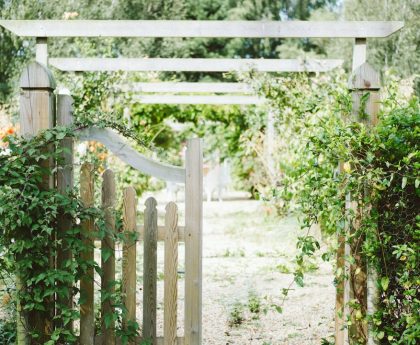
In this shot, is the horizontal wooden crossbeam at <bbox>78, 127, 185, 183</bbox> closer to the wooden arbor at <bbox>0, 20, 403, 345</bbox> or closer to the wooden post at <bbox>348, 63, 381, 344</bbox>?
the wooden post at <bbox>348, 63, 381, 344</bbox>

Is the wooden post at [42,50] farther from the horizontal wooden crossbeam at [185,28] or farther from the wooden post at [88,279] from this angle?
the wooden post at [88,279]

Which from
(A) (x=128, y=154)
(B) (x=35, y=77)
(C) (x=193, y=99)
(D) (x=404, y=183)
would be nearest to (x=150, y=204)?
(A) (x=128, y=154)

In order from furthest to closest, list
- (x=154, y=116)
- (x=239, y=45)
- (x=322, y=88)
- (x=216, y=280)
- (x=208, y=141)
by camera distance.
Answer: (x=239, y=45) < (x=208, y=141) < (x=154, y=116) < (x=322, y=88) < (x=216, y=280)

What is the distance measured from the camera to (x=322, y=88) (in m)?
8.71

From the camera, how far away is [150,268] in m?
3.59

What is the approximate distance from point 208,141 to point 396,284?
1462 centimetres

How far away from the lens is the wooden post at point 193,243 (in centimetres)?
357

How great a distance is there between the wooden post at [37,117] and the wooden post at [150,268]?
56 centimetres

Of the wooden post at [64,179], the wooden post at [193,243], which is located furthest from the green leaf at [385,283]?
the wooden post at [64,179]

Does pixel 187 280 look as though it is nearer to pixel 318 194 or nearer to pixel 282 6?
pixel 318 194

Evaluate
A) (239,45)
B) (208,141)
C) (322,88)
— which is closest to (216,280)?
(322,88)

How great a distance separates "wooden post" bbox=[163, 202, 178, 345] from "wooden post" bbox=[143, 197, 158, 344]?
73 mm

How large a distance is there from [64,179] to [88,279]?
24.6 inches

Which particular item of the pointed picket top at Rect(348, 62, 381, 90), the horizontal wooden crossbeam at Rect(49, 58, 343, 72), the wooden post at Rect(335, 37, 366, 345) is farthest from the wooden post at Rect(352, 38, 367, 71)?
the horizontal wooden crossbeam at Rect(49, 58, 343, 72)
